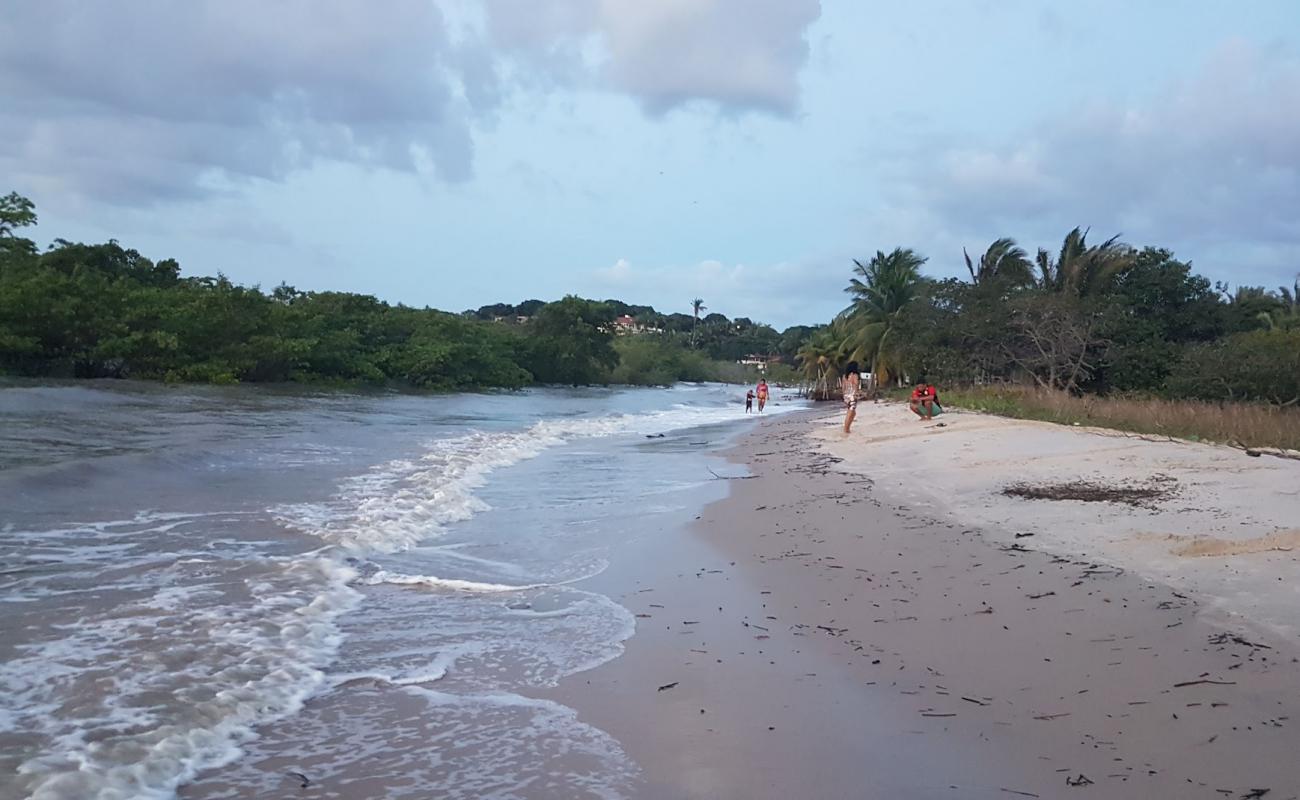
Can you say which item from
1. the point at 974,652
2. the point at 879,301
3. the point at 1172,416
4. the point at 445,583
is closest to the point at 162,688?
the point at 445,583

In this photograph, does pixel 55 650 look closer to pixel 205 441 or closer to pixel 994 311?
pixel 205 441

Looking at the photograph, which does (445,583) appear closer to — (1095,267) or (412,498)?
(412,498)

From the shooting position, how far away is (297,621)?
5016 mm

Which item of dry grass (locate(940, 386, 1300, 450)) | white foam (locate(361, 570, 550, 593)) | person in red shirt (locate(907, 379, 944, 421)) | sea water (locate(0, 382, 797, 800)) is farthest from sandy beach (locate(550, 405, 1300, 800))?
person in red shirt (locate(907, 379, 944, 421))

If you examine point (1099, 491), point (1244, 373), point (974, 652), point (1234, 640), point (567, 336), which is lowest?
point (974, 652)

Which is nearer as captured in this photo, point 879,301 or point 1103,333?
point 1103,333

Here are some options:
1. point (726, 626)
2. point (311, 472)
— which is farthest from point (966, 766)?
point (311, 472)

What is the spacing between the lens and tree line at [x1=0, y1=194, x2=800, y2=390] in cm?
2730

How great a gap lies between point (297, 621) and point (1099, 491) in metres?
7.14

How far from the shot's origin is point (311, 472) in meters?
11.6

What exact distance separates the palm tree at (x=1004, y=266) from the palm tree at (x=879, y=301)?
5.58m

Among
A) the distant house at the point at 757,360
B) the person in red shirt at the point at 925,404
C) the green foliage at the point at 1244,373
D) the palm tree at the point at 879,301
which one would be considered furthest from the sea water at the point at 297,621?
the distant house at the point at 757,360

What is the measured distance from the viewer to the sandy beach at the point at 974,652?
3.10 metres

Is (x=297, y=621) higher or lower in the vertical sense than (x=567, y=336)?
lower
